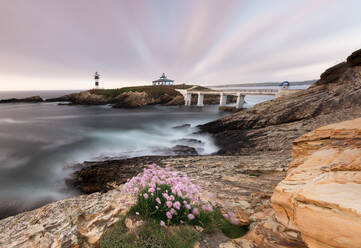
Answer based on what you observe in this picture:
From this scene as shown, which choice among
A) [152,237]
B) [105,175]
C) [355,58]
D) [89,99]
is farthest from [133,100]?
[152,237]

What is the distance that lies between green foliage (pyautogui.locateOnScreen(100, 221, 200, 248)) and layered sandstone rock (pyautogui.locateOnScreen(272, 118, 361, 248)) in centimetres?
184

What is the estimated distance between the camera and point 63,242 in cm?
367

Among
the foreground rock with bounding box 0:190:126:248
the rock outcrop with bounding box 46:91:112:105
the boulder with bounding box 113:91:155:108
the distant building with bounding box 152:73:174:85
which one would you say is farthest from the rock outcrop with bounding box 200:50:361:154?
the distant building with bounding box 152:73:174:85

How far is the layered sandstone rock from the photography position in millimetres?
1918

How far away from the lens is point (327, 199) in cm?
217

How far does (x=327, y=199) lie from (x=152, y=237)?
3.04 m

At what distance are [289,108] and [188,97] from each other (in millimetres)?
66722

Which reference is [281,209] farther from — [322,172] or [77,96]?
[77,96]

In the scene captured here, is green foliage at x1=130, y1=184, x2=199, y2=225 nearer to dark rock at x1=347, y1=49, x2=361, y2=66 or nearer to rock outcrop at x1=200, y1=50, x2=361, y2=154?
rock outcrop at x1=200, y1=50, x2=361, y2=154

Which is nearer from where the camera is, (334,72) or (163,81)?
(334,72)

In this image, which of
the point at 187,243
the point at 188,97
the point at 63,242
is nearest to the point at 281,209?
the point at 187,243

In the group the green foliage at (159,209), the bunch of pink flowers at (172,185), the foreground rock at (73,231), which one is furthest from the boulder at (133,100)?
the green foliage at (159,209)

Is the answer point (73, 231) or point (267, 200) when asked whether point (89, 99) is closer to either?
point (73, 231)

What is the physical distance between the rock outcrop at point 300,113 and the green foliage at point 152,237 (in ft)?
38.1
